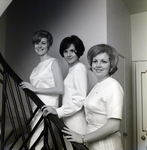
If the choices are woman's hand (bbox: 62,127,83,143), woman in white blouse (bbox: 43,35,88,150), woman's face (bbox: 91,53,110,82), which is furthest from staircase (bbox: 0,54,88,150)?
woman's face (bbox: 91,53,110,82)

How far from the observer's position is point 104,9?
6.92 feet

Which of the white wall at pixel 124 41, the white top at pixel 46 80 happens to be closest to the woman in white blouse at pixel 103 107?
the white top at pixel 46 80

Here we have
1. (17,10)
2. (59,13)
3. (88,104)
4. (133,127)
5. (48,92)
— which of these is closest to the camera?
(88,104)

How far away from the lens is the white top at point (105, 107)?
1.16 meters

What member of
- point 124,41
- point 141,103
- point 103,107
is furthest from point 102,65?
point 141,103

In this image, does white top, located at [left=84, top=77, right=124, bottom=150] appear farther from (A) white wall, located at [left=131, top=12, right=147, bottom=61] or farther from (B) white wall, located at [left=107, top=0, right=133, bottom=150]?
(A) white wall, located at [left=131, top=12, right=147, bottom=61]

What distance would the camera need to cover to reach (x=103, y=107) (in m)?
1.22

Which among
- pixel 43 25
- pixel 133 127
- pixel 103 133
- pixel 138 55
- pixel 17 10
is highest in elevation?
pixel 17 10

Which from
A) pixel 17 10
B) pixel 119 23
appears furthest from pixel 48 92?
pixel 17 10

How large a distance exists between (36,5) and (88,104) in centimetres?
197

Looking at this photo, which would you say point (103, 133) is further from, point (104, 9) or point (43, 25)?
point (43, 25)

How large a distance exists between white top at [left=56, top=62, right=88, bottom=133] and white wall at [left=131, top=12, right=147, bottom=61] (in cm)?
196

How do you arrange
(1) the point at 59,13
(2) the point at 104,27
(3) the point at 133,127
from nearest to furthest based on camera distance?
(2) the point at 104,27
(1) the point at 59,13
(3) the point at 133,127

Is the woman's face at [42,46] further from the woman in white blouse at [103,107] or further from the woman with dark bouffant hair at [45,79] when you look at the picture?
the woman in white blouse at [103,107]
